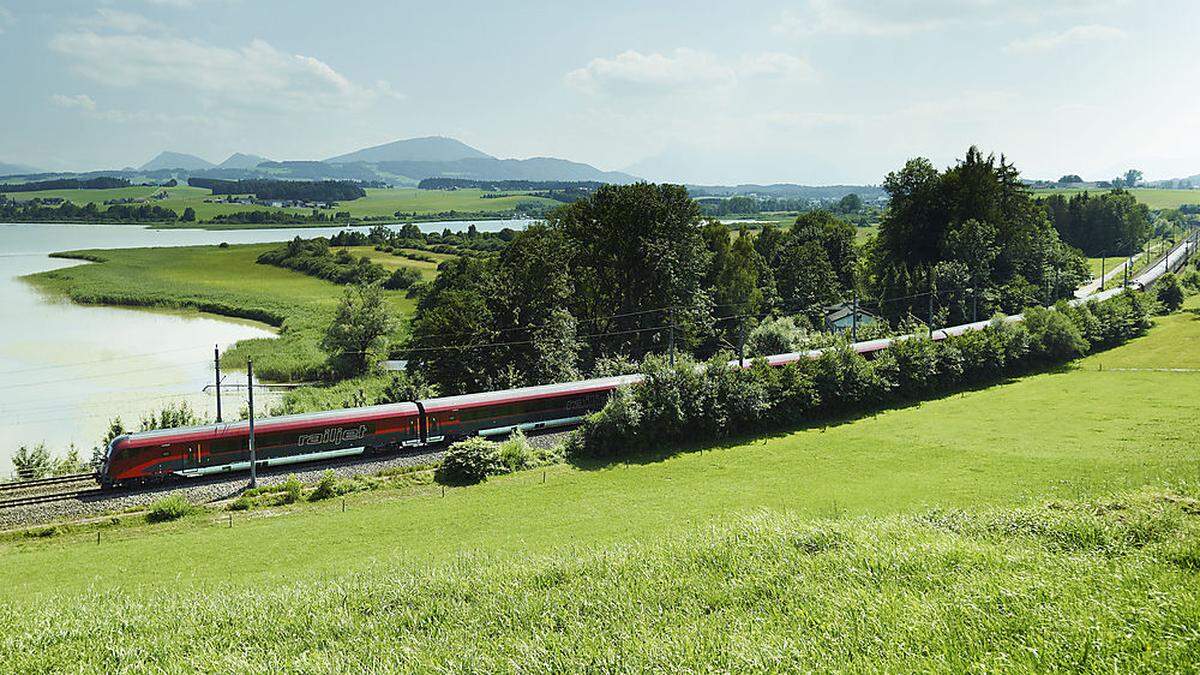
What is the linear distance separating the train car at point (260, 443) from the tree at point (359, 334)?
21376mm

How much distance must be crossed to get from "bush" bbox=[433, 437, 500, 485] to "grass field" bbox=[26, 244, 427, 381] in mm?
27292

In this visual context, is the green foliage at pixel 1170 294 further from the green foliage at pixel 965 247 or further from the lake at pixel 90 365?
the lake at pixel 90 365

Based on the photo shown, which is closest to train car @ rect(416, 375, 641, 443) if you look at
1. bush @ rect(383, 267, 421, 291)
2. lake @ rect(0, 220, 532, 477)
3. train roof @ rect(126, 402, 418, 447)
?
train roof @ rect(126, 402, 418, 447)

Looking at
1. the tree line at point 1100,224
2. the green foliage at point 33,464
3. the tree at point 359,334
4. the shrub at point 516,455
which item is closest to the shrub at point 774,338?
the shrub at point 516,455

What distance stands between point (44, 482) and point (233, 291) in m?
56.8

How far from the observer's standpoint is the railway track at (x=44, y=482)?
92.4 feet

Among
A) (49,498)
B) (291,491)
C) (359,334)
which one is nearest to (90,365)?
(359,334)

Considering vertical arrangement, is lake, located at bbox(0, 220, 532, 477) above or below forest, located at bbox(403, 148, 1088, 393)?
below

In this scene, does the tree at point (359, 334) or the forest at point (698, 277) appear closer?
the forest at point (698, 277)

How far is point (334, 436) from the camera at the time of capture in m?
31.5

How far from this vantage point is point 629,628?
12414mm

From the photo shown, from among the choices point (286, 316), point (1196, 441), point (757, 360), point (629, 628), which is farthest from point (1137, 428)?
point (286, 316)

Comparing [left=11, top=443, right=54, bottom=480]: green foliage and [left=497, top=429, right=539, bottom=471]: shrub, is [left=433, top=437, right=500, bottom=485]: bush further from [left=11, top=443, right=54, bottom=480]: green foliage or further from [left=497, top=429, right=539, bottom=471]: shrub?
[left=11, top=443, right=54, bottom=480]: green foliage

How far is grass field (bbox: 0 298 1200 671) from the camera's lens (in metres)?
11.1
